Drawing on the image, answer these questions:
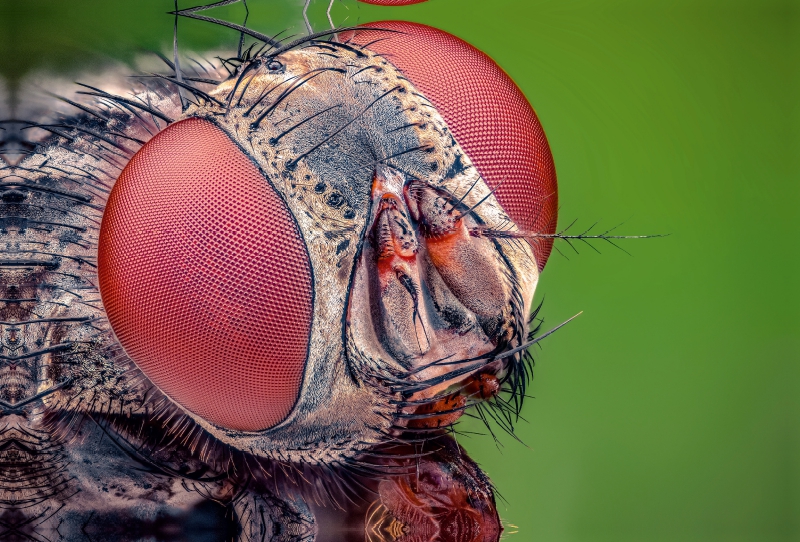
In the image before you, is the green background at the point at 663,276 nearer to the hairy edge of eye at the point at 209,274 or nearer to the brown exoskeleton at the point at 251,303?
the brown exoskeleton at the point at 251,303

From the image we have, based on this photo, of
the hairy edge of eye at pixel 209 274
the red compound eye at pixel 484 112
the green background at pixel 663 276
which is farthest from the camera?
the green background at pixel 663 276

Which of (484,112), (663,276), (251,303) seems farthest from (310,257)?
(663,276)

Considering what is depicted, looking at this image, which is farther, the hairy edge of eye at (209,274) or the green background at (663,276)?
the green background at (663,276)

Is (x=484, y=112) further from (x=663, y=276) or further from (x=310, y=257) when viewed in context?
(x=663, y=276)

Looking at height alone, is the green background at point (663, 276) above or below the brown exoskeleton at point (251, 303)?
below

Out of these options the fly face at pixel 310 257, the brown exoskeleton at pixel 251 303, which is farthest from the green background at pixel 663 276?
the fly face at pixel 310 257

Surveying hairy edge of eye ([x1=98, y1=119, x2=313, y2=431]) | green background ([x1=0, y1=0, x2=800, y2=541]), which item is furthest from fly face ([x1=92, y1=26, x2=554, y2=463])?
green background ([x1=0, y1=0, x2=800, y2=541])

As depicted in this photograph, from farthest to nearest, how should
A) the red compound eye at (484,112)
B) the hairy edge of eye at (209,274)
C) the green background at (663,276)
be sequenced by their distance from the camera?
the green background at (663,276), the red compound eye at (484,112), the hairy edge of eye at (209,274)

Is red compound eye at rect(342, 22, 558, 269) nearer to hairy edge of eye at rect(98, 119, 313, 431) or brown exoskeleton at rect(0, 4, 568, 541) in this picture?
brown exoskeleton at rect(0, 4, 568, 541)
